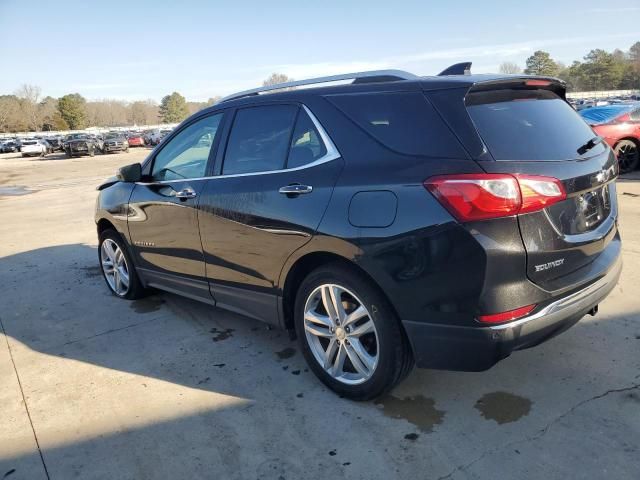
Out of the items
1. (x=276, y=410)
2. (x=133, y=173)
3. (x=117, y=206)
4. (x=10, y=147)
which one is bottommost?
(x=276, y=410)

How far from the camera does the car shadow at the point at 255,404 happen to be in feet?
8.37

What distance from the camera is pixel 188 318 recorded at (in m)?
4.48

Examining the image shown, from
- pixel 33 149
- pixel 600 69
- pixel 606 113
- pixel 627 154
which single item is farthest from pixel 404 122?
pixel 600 69

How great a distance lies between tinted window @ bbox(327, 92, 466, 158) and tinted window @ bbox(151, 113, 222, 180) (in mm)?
1297

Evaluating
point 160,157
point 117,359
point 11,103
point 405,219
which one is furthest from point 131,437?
point 11,103

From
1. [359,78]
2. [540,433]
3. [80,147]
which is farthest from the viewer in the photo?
[80,147]

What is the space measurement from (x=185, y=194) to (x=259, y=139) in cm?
81

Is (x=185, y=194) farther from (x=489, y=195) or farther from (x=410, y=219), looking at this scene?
(x=489, y=195)

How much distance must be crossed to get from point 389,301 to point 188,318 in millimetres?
2380

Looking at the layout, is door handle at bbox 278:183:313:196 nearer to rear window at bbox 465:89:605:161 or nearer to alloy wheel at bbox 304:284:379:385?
alloy wheel at bbox 304:284:379:385

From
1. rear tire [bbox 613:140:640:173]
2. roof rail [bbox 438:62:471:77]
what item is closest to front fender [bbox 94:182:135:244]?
roof rail [bbox 438:62:471:77]

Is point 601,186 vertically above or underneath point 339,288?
above

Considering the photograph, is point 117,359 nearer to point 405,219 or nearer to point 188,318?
point 188,318

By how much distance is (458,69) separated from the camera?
11.0ft
